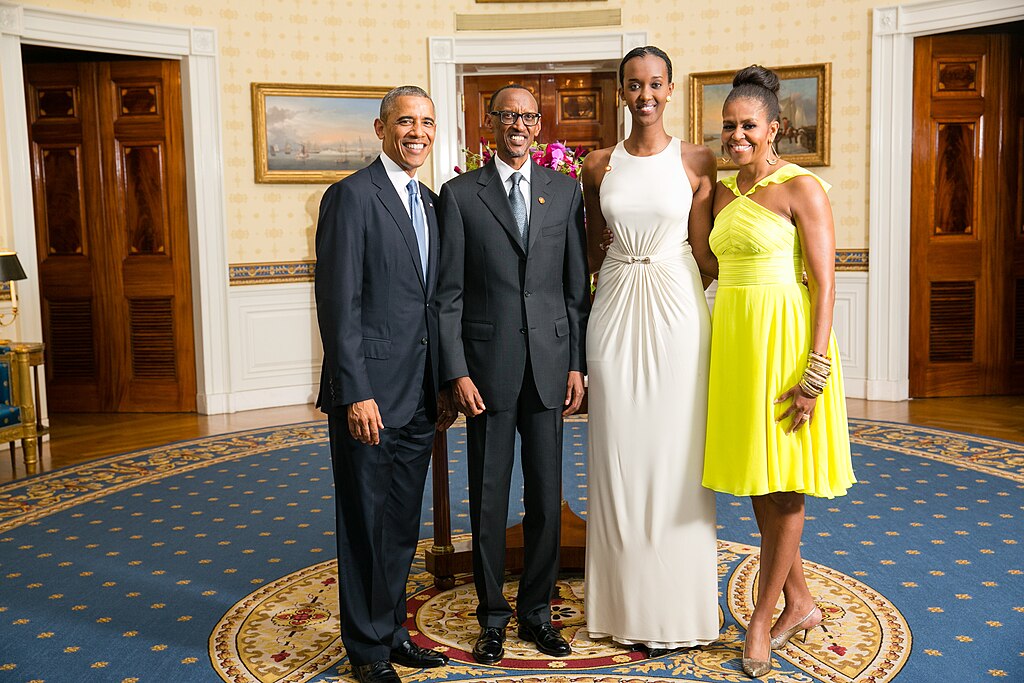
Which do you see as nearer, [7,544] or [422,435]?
[422,435]

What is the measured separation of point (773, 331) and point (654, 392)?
1.39ft

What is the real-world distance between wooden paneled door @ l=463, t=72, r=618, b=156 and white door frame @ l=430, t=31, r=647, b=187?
11.8 inches

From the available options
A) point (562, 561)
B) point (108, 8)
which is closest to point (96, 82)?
point (108, 8)

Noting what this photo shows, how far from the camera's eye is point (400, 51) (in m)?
8.40

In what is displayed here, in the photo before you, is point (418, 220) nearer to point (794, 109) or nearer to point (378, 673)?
point (378, 673)

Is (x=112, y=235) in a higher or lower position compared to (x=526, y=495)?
higher

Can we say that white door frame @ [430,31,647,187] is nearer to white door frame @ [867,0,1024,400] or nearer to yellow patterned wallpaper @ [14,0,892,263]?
yellow patterned wallpaper @ [14,0,892,263]

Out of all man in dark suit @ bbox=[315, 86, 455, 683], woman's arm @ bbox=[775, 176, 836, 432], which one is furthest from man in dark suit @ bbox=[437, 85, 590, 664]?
woman's arm @ bbox=[775, 176, 836, 432]

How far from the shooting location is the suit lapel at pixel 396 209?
3.07m

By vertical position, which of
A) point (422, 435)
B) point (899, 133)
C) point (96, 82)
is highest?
point (96, 82)

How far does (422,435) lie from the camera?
3.27 m

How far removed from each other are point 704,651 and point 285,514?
2511mm

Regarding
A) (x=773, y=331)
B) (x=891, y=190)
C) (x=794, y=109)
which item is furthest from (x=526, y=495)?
(x=794, y=109)

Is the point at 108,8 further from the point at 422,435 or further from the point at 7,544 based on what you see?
the point at 422,435
